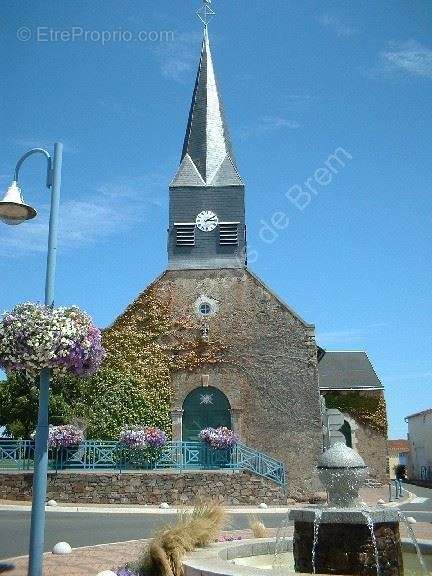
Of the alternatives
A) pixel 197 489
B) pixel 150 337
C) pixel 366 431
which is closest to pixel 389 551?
pixel 197 489

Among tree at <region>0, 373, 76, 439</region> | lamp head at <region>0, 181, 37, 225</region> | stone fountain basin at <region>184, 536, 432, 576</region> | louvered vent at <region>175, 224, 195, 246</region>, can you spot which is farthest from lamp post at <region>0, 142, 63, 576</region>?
tree at <region>0, 373, 76, 439</region>

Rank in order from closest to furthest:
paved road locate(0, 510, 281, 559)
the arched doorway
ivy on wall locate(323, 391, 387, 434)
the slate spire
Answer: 1. paved road locate(0, 510, 281, 559)
2. the arched doorway
3. the slate spire
4. ivy on wall locate(323, 391, 387, 434)

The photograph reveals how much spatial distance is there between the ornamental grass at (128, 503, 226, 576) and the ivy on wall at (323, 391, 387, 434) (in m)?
20.7

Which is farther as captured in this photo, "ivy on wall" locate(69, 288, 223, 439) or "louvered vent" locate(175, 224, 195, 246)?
"louvered vent" locate(175, 224, 195, 246)

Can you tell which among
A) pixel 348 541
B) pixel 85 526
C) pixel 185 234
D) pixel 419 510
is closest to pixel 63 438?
pixel 85 526

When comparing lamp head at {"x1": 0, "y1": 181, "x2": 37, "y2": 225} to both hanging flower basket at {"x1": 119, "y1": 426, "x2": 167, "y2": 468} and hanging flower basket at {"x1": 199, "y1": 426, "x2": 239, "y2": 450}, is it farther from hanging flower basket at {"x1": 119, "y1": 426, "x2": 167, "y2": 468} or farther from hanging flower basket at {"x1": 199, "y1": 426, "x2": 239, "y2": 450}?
hanging flower basket at {"x1": 199, "y1": 426, "x2": 239, "y2": 450}

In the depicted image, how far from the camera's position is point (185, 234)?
24.2m

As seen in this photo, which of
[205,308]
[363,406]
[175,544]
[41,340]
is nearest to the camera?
[175,544]

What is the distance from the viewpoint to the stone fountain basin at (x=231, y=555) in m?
5.36

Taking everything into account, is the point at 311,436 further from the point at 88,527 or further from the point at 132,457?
the point at 88,527

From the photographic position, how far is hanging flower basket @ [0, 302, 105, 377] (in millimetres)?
7305

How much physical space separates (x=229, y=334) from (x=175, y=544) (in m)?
15.6

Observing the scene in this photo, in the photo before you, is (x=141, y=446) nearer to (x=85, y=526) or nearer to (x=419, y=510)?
(x=85, y=526)

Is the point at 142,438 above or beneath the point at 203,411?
beneath
